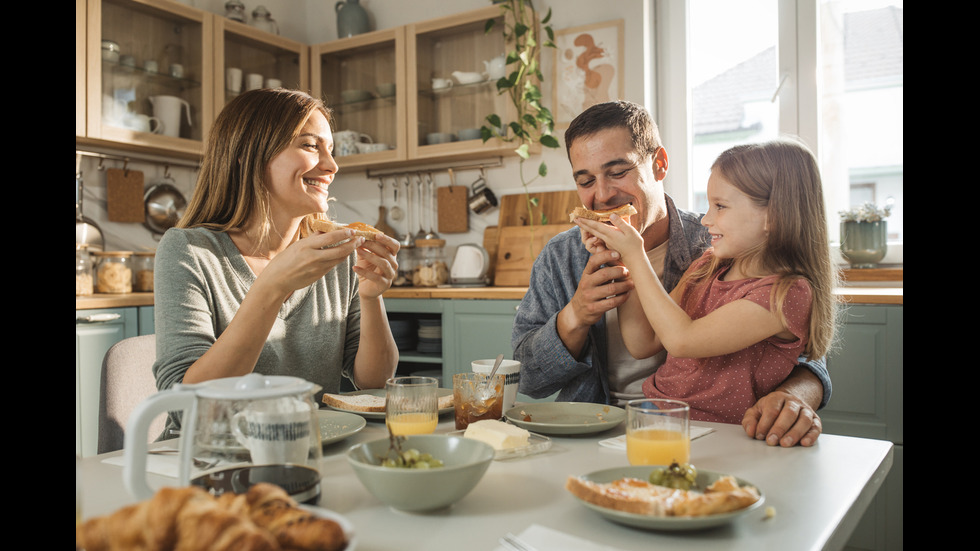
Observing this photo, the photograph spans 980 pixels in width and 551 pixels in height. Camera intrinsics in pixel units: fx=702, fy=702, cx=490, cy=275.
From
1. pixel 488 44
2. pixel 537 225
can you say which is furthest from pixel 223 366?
pixel 488 44

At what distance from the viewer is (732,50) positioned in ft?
10.7

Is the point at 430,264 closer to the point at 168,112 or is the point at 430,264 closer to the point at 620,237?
the point at 168,112

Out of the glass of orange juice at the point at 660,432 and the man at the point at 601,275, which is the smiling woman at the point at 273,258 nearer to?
the man at the point at 601,275

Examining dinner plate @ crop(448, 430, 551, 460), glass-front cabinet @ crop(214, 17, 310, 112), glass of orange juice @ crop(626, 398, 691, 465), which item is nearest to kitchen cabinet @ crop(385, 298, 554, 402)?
glass-front cabinet @ crop(214, 17, 310, 112)

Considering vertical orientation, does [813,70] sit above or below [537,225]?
above

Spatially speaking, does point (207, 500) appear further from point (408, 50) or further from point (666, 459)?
point (408, 50)

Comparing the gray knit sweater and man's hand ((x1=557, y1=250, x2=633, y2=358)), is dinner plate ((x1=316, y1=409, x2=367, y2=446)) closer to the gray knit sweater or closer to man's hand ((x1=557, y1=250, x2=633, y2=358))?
the gray knit sweater

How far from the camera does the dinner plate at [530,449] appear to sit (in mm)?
1011

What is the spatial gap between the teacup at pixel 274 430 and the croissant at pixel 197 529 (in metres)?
0.18

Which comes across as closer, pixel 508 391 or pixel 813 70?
pixel 508 391

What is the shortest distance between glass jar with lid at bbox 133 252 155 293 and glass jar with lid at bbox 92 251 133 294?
11cm

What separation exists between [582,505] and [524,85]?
2.87m

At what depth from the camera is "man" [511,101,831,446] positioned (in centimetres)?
155
